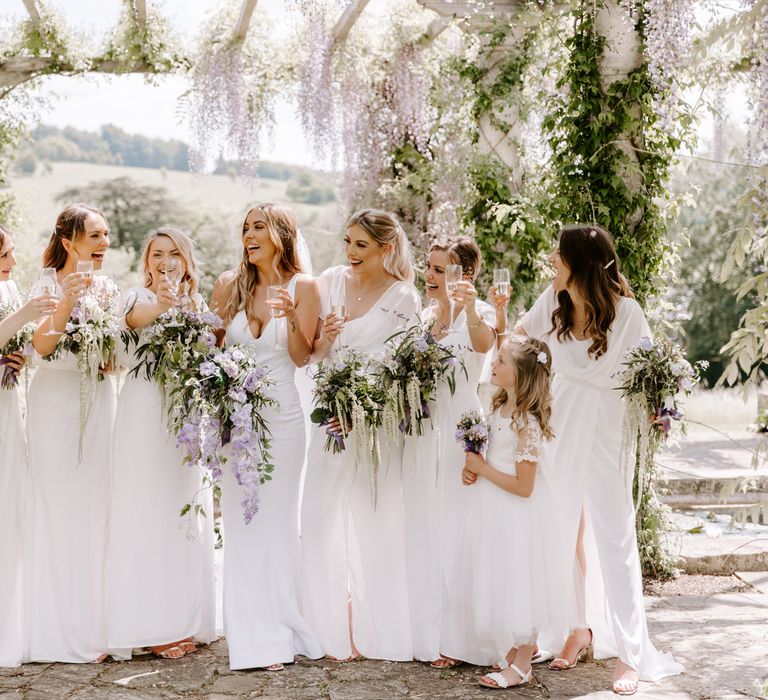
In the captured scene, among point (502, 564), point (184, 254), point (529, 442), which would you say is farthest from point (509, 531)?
point (184, 254)

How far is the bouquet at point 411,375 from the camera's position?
165 inches

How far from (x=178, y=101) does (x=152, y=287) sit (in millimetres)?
6030

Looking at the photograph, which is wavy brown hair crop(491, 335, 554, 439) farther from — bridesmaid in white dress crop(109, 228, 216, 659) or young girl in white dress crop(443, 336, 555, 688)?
bridesmaid in white dress crop(109, 228, 216, 659)

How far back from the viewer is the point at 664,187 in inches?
230

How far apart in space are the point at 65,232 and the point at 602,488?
269 cm

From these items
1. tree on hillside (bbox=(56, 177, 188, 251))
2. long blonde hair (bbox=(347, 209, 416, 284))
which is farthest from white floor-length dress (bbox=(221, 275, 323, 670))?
tree on hillside (bbox=(56, 177, 188, 251))

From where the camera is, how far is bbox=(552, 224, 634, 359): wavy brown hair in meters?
4.22

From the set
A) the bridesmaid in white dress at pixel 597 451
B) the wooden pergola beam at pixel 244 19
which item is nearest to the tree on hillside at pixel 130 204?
the wooden pergola beam at pixel 244 19

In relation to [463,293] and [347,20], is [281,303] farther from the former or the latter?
[347,20]

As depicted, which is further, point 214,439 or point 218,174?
point 218,174

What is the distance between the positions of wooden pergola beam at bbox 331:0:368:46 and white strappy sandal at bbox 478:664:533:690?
17.8ft

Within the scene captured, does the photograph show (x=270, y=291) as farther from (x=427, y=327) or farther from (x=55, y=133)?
(x=55, y=133)

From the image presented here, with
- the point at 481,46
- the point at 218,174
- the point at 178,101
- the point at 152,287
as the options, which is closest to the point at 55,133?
the point at 218,174

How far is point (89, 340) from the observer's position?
4.18 m
